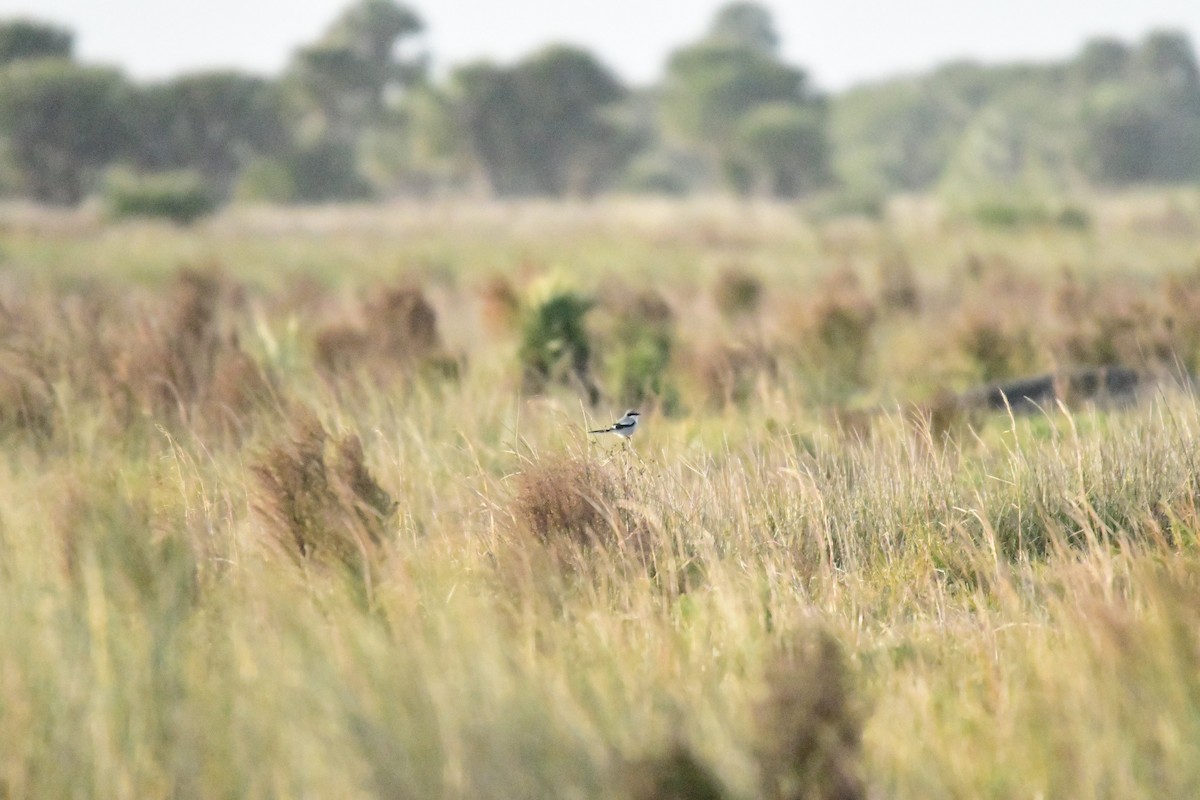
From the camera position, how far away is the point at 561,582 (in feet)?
13.1

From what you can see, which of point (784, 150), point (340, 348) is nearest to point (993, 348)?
point (340, 348)

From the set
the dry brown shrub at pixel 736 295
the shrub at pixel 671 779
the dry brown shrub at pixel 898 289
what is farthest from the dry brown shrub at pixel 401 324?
the shrub at pixel 671 779

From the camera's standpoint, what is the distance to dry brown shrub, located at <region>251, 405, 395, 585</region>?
4383mm

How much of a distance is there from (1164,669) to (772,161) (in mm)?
Answer: 48124

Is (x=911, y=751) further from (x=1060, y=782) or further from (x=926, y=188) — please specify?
(x=926, y=188)

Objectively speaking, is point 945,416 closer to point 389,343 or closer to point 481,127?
point 389,343

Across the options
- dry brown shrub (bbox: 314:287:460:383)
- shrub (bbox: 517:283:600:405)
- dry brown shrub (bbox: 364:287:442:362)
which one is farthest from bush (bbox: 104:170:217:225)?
shrub (bbox: 517:283:600:405)

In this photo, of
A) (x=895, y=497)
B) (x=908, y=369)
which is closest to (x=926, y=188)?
(x=908, y=369)

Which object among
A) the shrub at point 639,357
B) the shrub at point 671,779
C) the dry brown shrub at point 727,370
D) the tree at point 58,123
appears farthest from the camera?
the tree at point 58,123

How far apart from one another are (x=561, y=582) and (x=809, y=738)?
118 cm

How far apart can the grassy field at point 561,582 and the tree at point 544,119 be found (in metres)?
42.3

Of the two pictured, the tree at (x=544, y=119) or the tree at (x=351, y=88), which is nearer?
the tree at (x=351, y=88)

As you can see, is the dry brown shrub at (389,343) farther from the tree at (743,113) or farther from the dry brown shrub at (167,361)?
the tree at (743,113)

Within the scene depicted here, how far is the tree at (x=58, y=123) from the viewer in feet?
136
